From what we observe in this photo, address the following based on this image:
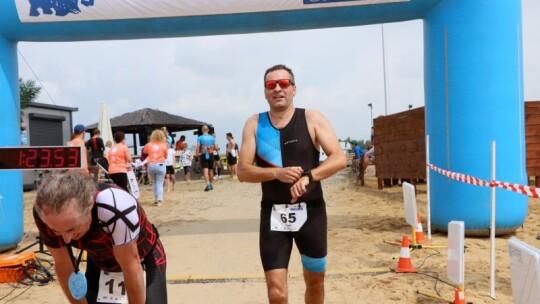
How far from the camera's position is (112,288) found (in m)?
2.34

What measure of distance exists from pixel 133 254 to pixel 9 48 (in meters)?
6.13

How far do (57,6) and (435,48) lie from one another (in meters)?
5.68

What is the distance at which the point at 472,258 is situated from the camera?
17.5 ft

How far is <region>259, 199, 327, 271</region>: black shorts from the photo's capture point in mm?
2994

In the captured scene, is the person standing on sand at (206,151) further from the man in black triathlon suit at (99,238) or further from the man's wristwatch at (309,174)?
the man in black triathlon suit at (99,238)

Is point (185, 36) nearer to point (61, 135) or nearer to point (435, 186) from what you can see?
point (435, 186)

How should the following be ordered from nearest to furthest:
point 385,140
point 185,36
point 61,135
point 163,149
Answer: point 185,36
point 163,149
point 385,140
point 61,135

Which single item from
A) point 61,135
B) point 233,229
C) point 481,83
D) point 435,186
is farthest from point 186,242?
point 61,135

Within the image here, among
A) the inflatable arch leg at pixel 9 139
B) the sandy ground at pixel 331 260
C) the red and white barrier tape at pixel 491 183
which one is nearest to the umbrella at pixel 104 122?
the sandy ground at pixel 331 260

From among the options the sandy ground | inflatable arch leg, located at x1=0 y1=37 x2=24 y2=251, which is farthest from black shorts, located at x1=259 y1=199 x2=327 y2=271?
inflatable arch leg, located at x1=0 y1=37 x2=24 y2=251

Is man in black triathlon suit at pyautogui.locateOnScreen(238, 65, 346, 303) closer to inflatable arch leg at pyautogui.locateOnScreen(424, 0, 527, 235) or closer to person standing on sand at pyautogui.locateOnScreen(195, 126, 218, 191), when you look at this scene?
inflatable arch leg at pyautogui.locateOnScreen(424, 0, 527, 235)

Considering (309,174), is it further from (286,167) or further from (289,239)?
(289,239)

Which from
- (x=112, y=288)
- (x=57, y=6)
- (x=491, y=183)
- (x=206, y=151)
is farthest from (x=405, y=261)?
(x=206, y=151)

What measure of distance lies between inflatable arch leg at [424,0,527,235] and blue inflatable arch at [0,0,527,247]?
0.01 meters
